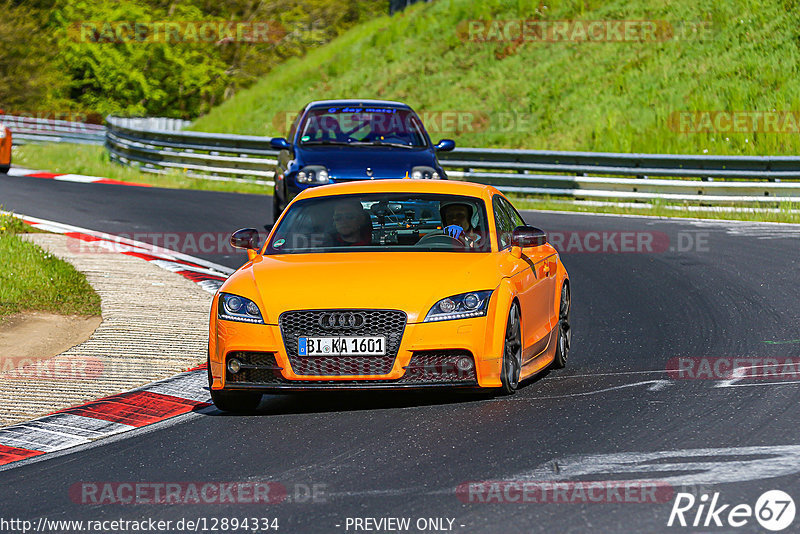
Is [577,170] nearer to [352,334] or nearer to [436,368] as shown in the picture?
[436,368]

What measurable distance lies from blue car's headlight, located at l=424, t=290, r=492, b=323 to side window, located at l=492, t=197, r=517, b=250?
102 cm

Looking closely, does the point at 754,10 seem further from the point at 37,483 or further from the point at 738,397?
the point at 37,483

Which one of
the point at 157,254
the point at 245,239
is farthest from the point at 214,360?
the point at 157,254

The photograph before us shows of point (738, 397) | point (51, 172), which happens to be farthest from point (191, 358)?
point (51, 172)

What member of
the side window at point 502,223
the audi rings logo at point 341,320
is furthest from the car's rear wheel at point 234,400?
the side window at point 502,223

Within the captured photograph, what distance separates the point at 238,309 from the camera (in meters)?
8.13

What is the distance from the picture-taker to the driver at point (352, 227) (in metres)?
9.10

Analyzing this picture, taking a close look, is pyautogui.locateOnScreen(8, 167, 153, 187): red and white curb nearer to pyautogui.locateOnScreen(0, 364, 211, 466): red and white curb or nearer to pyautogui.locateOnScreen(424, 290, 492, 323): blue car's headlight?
pyautogui.locateOnScreen(0, 364, 211, 466): red and white curb

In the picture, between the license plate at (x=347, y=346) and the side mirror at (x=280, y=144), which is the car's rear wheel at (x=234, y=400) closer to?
the license plate at (x=347, y=346)

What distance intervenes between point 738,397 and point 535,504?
2774mm

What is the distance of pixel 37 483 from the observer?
6637mm

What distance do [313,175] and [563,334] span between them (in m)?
7.21

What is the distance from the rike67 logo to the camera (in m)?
5.42

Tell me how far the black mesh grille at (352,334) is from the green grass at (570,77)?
69.5 ft
